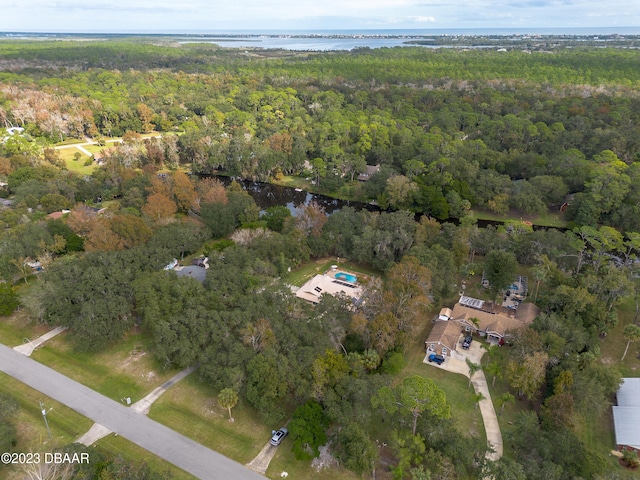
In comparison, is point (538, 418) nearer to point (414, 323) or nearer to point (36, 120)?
point (414, 323)

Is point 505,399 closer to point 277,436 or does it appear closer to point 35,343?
point 277,436

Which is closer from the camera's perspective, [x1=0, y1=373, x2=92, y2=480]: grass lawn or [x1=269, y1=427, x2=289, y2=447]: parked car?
[x1=0, y1=373, x2=92, y2=480]: grass lawn

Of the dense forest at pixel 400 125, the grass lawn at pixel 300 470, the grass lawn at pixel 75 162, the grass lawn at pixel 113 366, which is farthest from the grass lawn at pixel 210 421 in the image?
the grass lawn at pixel 75 162

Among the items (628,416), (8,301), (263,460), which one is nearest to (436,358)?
(628,416)

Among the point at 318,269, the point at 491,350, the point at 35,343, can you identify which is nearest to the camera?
the point at 491,350

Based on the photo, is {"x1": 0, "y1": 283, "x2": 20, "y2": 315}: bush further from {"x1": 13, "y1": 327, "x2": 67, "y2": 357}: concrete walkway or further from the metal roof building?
the metal roof building

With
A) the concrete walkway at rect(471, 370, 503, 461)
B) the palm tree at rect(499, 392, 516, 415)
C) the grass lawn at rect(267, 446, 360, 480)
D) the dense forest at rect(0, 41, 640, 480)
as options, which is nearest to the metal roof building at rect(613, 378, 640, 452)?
the dense forest at rect(0, 41, 640, 480)

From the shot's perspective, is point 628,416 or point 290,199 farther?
point 290,199
